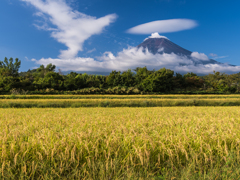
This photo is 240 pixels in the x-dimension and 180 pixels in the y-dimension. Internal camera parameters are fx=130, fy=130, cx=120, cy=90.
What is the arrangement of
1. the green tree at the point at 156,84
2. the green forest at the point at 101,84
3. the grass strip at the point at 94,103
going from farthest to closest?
the green tree at the point at 156,84 < the green forest at the point at 101,84 < the grass strip at the point at 94,103

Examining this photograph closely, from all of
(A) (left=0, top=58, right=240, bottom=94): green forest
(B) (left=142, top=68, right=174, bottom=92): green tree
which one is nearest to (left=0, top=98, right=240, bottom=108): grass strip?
(A) (left=0, top=58, right=240, bottom=94): green forest

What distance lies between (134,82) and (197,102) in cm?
2971

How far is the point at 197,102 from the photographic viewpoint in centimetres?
2025

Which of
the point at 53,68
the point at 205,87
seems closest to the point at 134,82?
the point at 205,87

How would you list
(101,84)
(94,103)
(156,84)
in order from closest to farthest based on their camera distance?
(94,103) → (156,84) → (101,84)

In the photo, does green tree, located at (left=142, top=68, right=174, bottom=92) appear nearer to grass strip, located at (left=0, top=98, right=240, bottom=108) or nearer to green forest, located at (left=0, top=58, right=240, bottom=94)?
green forest, located at (left=0, top=58, right=240, bottom=94)

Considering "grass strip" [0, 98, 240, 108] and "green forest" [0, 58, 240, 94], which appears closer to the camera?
"grass strip" [0, 98, 240, 108]

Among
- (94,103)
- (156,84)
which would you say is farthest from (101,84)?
(94,103)

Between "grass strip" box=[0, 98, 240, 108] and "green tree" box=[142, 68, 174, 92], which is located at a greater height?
"green tree" box=[142, 68, 174, 92]

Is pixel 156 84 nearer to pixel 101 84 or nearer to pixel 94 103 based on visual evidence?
pixel 101 84

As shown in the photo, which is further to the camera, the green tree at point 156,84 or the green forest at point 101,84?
the green tree at point 156,84

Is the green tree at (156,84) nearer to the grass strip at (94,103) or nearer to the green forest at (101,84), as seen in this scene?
the green forest at (101,84)

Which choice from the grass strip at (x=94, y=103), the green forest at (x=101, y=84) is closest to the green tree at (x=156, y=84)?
the green forest at (x=101, y=84)

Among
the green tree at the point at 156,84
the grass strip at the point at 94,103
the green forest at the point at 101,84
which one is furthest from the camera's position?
the green tree at the point at 156,84
